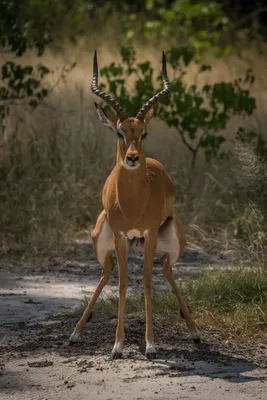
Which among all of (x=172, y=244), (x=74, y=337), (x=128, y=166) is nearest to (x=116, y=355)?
(x=74, y=337)

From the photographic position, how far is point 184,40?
2023cm

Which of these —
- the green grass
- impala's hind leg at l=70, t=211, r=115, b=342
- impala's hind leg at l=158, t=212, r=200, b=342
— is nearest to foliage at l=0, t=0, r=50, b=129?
the green grass

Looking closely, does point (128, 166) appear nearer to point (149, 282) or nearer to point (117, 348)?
point (149, 282)

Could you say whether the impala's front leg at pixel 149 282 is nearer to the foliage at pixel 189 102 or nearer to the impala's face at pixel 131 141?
the impala's face at pixel 131 141

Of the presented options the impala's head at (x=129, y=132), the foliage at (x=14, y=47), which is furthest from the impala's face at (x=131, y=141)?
the foliage at (x=14, y=47)

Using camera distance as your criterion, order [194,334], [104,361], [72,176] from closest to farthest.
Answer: [104,361]
[194,334]
[72,176]

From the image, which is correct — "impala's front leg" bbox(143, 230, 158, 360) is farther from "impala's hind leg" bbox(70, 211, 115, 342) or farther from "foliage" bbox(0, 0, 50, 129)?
"foliage" bbox(0, 0, 50, 129)

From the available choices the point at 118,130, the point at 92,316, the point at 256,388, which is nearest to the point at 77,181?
the point at 92,316

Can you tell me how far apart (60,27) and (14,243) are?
1103 cm

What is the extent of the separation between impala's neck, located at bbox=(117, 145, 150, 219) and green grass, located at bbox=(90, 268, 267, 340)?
126 cm

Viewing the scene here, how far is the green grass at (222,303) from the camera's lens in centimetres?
745

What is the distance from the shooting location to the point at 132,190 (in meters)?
→ 6.76

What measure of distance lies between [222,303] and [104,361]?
1.47m

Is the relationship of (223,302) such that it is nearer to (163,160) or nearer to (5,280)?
(5,280)
